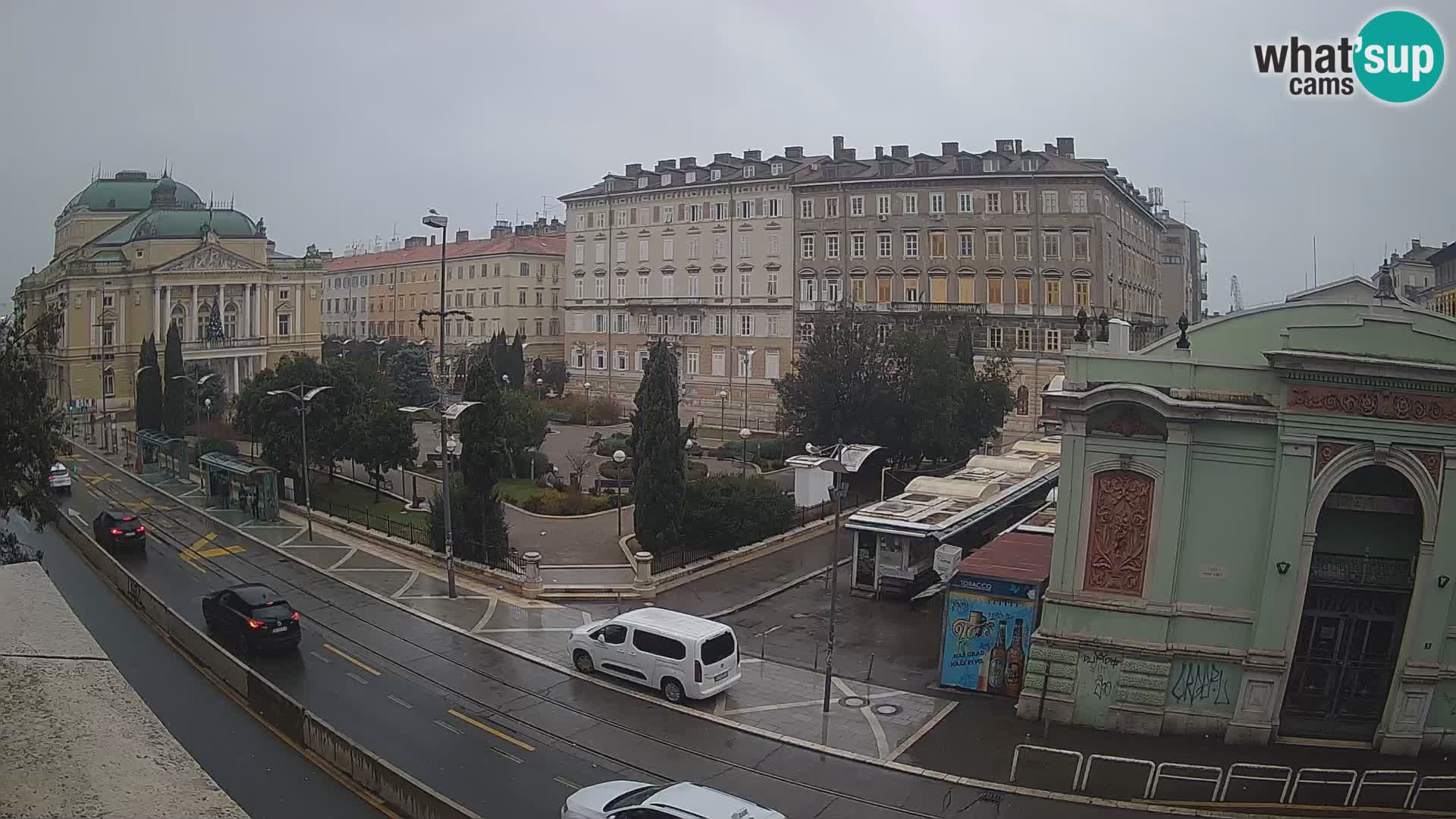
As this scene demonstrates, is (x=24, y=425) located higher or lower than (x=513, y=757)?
higher

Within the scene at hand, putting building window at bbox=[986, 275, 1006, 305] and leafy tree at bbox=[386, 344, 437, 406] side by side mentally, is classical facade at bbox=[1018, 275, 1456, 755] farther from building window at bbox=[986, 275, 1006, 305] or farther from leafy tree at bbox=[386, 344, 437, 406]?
leafy tree at bbox=[386, 344, 437, 406]

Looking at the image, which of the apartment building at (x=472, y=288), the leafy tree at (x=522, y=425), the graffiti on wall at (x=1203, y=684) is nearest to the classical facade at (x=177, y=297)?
the apartment building at (x=472, y=288)

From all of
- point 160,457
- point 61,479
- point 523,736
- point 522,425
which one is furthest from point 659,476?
point 160,457

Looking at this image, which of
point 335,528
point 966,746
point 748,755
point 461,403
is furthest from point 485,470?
point 966,746

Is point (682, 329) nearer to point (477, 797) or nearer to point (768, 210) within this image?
point (768, 210)

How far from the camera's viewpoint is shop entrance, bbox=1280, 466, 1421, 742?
65.1 ft

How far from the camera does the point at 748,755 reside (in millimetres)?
19000

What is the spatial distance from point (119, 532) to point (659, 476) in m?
17.4

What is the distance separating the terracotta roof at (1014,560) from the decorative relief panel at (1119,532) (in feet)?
4.91

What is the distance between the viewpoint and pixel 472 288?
9988cm

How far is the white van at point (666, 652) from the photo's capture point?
69.7 feet

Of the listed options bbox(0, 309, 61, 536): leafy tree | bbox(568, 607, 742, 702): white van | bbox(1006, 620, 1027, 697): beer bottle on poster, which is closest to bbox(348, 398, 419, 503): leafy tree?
bbox(0, 309, 61, 536): leafy tree

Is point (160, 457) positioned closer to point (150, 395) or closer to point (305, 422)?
point (150, 395)

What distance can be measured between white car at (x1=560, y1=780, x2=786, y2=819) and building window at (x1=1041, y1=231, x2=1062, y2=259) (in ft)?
182
